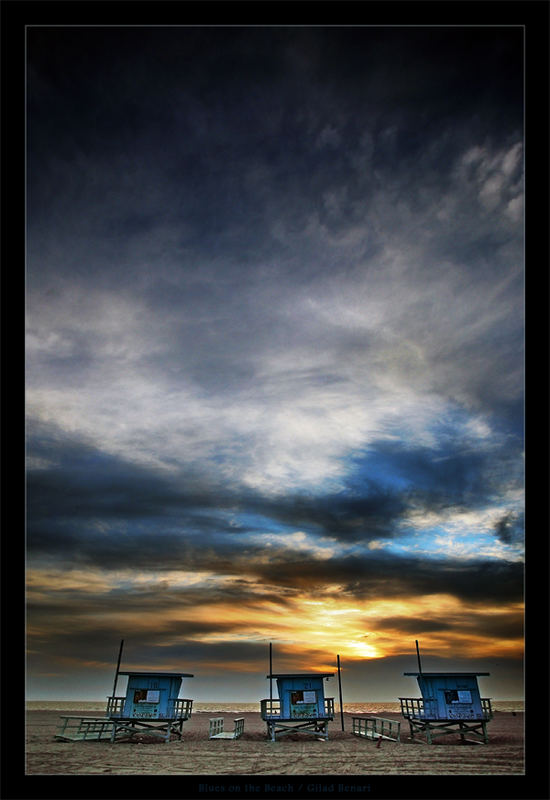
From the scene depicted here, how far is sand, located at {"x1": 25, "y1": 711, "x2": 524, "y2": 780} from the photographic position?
15812 millimetres

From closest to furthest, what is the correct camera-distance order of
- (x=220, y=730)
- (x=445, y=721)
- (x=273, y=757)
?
(x=273, y=757)
(x=445, y=721)
(x=220, y=730)

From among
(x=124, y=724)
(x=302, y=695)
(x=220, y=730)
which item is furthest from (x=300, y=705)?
(x=124, y=724)

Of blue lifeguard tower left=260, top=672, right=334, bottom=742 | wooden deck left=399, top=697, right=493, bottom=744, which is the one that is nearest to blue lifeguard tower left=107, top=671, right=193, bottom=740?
blue lifeguard tower left=260, top=672, right=334, bottom=742

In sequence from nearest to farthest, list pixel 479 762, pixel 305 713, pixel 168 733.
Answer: pixel 479 762 → pixel 168 733 → pixel 305 713

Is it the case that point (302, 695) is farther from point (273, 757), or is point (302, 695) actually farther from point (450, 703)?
point (273, 757)

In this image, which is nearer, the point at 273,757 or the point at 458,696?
the point at 273,757

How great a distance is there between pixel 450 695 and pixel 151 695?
1381 cm

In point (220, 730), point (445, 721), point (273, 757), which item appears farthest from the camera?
point (220, 730)

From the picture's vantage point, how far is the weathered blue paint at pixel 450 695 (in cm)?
2538

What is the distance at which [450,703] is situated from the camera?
25719mm

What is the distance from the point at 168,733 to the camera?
24.7 meters
